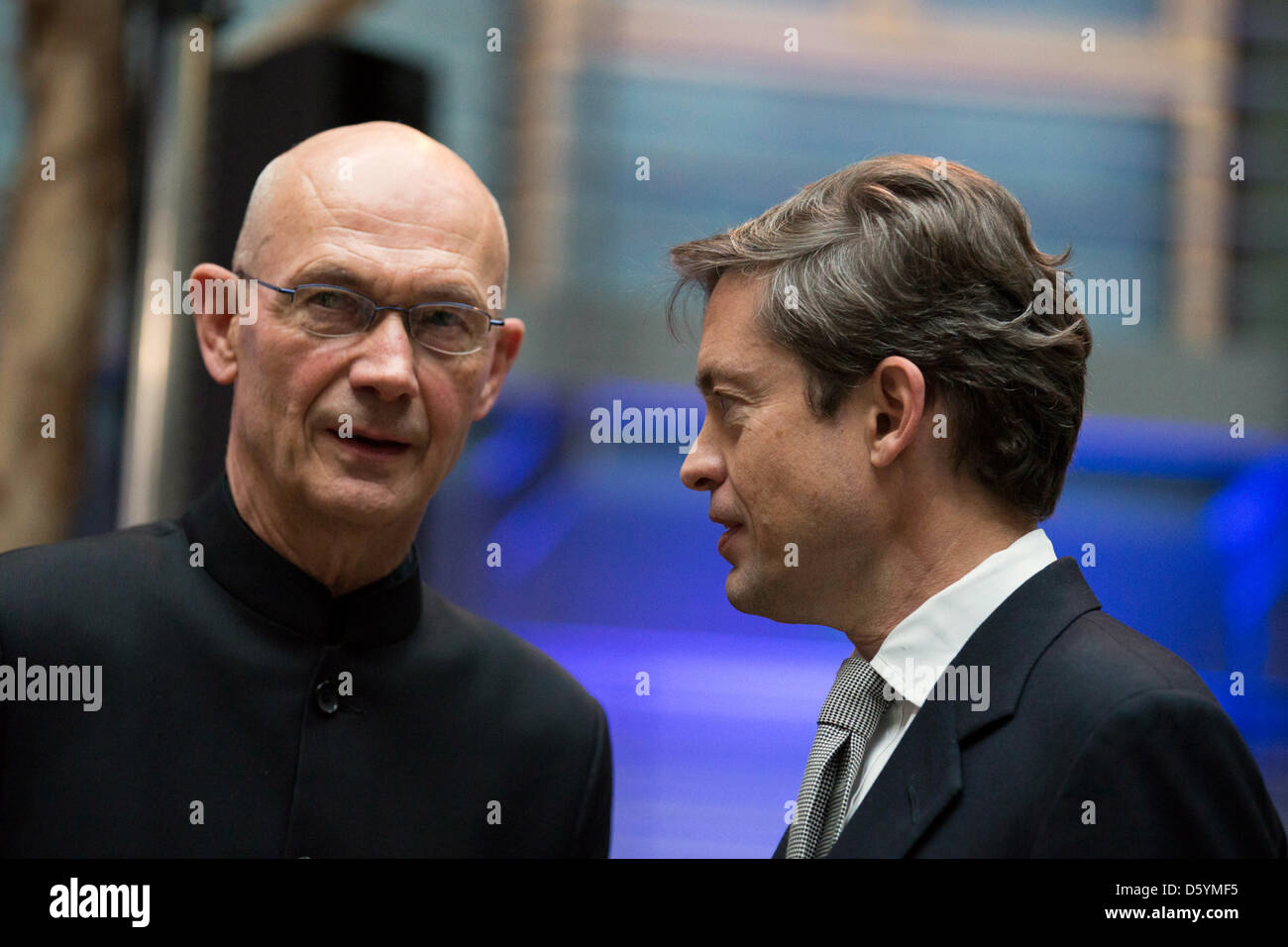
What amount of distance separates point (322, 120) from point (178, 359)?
90 cm

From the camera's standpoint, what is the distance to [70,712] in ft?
6.26

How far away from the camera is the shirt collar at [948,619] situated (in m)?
1.72

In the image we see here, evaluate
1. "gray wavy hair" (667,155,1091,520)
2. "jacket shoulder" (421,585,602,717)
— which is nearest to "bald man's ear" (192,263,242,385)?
"jacket shoulder" (421,585,602,717)

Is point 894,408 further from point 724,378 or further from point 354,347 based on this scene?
point 354,347

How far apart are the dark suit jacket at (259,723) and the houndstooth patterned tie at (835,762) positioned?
547 mm

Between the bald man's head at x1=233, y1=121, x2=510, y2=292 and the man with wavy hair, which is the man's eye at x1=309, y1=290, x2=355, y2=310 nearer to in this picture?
the bald man's head at x1=233, y1=121, x2=510, y2=292

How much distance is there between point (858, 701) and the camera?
5.91 ft

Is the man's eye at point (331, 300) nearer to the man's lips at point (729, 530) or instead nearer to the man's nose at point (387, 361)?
the man's nose at point (387, 361)

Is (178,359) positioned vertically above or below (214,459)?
above

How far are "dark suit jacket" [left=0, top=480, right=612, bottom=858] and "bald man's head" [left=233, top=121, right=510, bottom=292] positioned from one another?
437 millimetres

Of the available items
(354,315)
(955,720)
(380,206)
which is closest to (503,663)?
(354,315)
